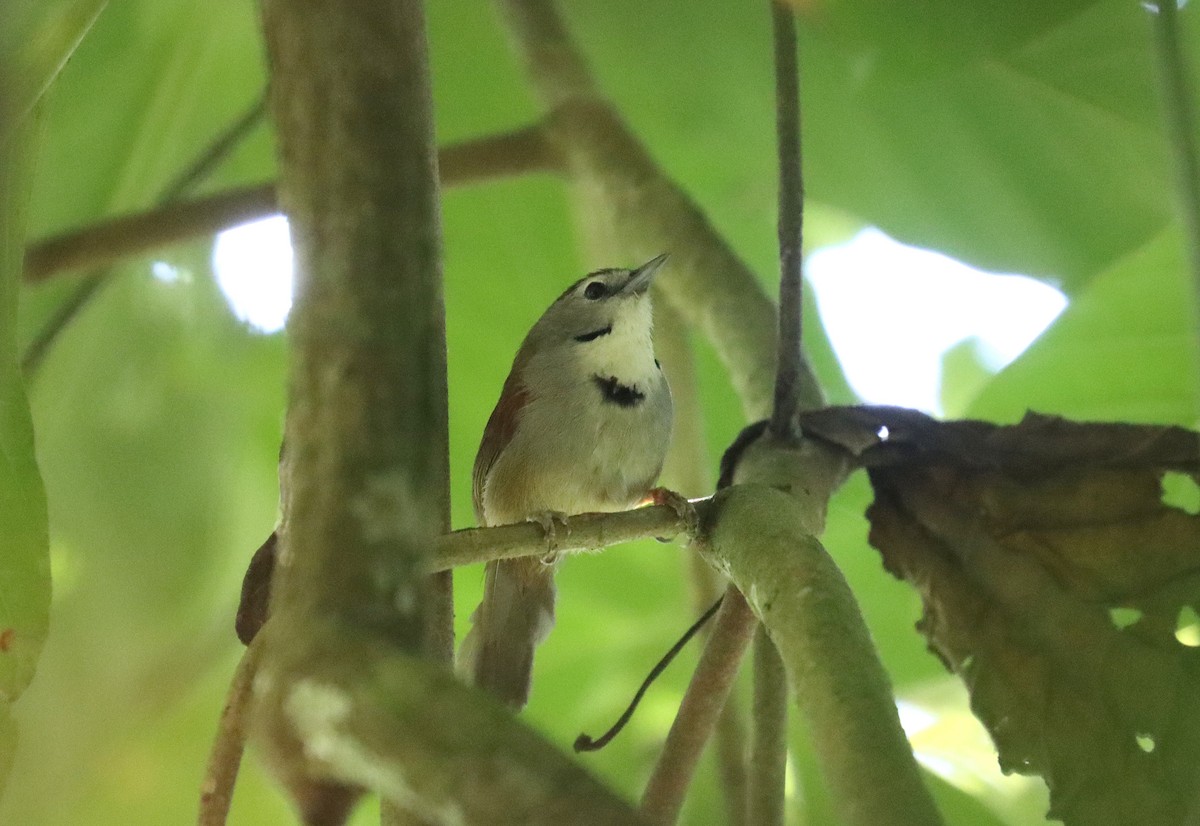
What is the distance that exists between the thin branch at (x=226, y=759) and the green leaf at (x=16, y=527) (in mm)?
448

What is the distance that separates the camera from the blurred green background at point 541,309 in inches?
88.8

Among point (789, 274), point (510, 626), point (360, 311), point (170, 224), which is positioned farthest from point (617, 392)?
point (360, 311)

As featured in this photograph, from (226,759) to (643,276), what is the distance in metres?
1.76

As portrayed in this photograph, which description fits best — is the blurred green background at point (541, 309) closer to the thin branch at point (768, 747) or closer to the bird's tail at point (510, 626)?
the bird's tail at point (510, 626)

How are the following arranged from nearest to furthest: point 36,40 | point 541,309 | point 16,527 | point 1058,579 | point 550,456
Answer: point 36,40
point 16,527
point 1058,579
point 550,456
point 541,309

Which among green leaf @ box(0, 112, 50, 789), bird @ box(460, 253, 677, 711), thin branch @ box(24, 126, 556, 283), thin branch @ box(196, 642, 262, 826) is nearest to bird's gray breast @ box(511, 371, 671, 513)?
bird @ box(460, 253, 677, 711)

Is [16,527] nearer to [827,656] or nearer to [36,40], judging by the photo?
[36,40]

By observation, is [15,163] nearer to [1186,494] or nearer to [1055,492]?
[1055,492]

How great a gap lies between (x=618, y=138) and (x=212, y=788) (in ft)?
5.70

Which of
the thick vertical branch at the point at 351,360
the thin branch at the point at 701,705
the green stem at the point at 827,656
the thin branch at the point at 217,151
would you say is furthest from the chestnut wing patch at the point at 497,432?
the thick vertical branch at the point at 351,360

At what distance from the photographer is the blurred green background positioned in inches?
88.8

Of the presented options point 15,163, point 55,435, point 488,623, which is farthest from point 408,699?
point 55,435

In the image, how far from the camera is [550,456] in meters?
2.49

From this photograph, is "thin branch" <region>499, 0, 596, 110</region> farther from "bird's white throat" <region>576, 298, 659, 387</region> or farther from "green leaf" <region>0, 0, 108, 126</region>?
"green leaf" <region>0, 0, 108, 126</region>
